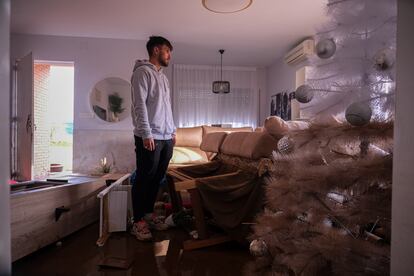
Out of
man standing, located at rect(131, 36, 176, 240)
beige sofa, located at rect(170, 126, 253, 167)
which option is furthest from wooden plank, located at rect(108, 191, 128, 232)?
beige sofa, located at rect(170, 126, 253, 167)

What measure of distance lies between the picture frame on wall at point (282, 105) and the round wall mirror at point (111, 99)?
8.75 ft

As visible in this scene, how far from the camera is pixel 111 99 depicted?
4043 mm

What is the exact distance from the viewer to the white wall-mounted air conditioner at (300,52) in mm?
3834

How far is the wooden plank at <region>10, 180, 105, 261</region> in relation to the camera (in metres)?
1.40

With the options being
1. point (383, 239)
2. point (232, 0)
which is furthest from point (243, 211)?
point (232, 0)

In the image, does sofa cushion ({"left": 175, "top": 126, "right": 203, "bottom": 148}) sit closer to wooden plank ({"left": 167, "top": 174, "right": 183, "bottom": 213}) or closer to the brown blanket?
wooden plank ({"left": 167, "top": 174, "right": 183, "bottom": 213})

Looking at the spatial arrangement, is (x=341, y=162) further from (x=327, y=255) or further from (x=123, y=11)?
(x=123, y=11)

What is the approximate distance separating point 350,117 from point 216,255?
109 cm

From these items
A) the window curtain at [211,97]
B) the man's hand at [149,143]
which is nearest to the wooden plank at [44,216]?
the man's hand at [149,143]

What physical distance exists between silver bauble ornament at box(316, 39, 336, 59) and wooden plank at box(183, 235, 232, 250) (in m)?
1.20

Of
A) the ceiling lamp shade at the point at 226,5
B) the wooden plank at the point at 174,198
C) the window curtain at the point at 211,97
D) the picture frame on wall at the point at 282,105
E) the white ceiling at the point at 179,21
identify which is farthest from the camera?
the window curtain at the point at 211,97

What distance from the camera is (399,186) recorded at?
0.62 meters

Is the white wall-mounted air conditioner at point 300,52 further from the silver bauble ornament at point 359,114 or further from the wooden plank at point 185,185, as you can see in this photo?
the silver bauble ornament at point 359,114

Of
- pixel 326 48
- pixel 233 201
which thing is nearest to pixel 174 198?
Answer: pixel 233 201
